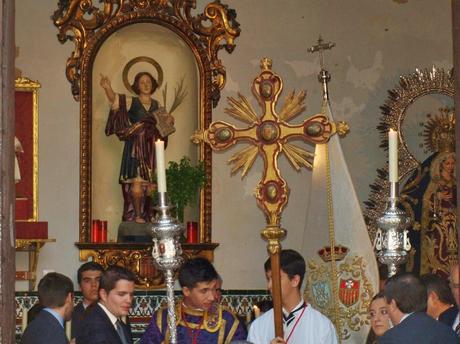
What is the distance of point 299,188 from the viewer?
38.7ft

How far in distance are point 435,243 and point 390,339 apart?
19.6 feet

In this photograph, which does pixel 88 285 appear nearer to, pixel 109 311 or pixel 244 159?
pixel 109 311

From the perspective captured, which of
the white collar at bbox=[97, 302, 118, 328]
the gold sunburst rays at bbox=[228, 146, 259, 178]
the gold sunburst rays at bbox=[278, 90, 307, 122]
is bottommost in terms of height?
the white collar at bbox=[97, 302, 118, 328]

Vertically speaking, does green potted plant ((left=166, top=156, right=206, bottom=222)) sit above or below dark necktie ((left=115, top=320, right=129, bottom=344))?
above

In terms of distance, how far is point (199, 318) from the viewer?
7211 mm

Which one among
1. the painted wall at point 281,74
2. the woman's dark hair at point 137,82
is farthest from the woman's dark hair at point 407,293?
the woman's dark hair at point 137,82

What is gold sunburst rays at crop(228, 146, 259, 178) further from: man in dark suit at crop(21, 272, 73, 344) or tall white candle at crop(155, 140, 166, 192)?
man in dark suit at crop(21, 272, 73, 344)

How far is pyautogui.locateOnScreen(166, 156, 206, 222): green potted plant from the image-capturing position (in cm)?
1105

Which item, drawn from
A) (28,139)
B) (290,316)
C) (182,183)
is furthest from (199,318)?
(28,139)

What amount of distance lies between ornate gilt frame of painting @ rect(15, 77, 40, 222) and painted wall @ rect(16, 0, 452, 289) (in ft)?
0.32

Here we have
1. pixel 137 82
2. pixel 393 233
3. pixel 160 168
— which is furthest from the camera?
pixel 137 82

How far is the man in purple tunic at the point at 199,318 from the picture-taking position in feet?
23.3

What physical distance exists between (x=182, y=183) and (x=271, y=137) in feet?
13.6

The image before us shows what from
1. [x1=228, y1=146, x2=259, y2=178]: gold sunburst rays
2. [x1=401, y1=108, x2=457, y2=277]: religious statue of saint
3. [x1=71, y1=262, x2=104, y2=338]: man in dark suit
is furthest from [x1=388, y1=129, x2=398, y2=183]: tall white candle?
[x1=401, y1=108, x2=457, y2=277]: religious statue of saint
